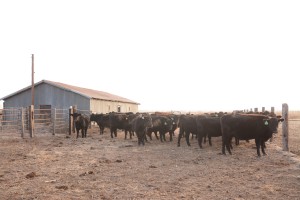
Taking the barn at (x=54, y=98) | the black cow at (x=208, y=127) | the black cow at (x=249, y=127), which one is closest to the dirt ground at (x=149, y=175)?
the black cow at (x=249, y=127)

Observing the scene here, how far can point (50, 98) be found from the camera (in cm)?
2839

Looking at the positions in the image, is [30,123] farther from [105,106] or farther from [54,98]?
[105,106]

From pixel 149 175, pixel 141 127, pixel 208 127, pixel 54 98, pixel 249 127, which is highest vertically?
pixel 54 98

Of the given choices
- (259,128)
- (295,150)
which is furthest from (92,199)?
(295,150)

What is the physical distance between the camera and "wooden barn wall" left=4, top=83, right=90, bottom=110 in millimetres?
27372

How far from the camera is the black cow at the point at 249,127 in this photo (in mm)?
11836

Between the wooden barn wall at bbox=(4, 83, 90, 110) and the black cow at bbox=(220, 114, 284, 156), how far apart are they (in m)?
17.3

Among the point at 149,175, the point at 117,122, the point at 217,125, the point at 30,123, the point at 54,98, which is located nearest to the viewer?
the point at 149,175

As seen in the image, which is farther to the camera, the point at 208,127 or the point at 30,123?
the point at 30,123

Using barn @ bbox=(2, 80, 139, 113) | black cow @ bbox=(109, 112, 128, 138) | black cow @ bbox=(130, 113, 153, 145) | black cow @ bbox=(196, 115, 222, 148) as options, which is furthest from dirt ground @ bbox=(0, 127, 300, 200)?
barn @ bbox=(2, 80, 139, 113)


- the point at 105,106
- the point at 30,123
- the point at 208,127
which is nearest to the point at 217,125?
the point at 208,127

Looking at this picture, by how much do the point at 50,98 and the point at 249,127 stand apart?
2129 centimetres

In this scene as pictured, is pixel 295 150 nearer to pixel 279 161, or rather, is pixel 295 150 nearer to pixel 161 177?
pixel 279 161

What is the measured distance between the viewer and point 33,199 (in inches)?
249
